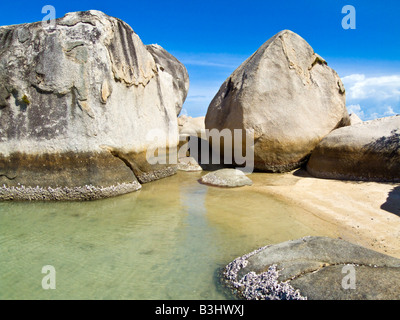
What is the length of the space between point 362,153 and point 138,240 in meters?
4.79

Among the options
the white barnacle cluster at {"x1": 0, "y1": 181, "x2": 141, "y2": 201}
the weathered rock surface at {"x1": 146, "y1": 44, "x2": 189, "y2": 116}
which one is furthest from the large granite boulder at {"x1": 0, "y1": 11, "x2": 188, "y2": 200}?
the weathered rock surface at {"x1": 146, "y1": 44, "x2": 189, "y2": 116}

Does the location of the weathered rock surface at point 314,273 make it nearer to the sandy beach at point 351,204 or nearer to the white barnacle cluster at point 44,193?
the sandy beach at point 351,204

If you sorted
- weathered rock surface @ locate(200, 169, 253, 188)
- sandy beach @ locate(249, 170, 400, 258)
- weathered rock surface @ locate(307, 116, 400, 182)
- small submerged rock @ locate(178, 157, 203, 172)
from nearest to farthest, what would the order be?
1. sandy beach @ locate(249, 170, 400, 258)
2. weathered rock surface @ locate(307, 116, 400, 182)
3. weathered rock surface @ locate(200, 169, 253, 188)
4. small submerged rock @ locate(178, 157, 203, 172)

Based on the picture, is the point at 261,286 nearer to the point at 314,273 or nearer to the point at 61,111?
the point at 314,273

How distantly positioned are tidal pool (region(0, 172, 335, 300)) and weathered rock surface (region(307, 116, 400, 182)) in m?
1.98

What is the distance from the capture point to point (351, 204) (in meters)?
4.99

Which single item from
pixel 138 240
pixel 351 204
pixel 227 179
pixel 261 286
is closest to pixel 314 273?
pixel 261 286

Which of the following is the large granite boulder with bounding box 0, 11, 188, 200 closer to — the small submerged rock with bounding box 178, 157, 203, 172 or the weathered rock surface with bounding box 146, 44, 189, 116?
the small submerged rock with bounding box 178, 157, 203, 172

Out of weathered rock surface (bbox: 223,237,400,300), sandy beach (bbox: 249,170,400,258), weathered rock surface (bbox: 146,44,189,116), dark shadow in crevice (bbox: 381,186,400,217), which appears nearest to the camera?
weathered rock surface (bbox: 223,237,400,300)

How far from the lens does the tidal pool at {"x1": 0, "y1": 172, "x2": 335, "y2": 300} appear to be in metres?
2.82
